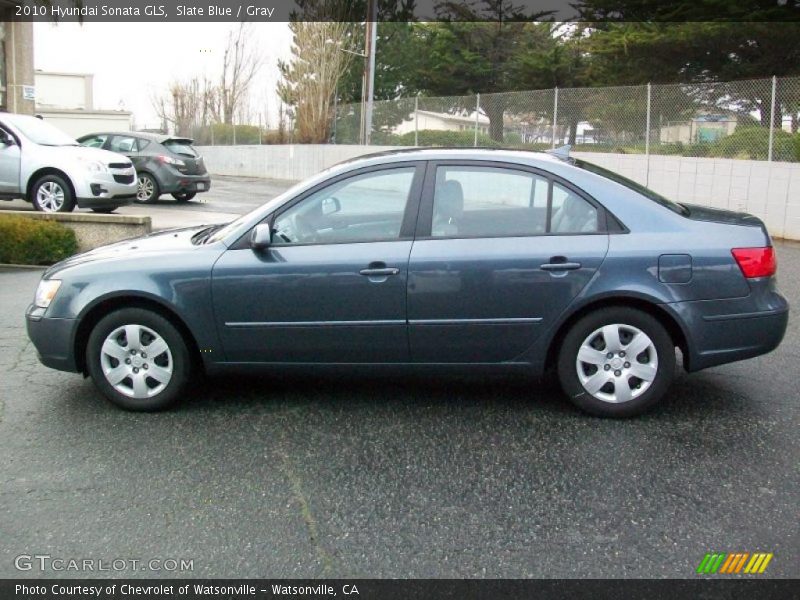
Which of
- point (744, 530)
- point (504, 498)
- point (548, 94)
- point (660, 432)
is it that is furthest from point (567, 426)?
point (548, 94)

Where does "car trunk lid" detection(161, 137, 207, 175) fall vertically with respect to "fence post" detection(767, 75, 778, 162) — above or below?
below

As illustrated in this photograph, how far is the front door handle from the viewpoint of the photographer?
4.64m

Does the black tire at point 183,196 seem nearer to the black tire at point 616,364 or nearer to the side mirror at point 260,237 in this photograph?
the side mirror at point 260,237

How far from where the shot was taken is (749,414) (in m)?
4.87

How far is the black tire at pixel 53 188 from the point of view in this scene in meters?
12.6

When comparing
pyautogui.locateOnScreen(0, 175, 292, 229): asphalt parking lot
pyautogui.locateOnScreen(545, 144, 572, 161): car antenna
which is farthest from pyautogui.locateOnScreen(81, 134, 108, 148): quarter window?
pyautogui.locateOnScreen(545, 144, 572, 161): car antenna

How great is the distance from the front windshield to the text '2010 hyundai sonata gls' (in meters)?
8.97

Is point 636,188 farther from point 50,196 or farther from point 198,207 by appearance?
point 198,207

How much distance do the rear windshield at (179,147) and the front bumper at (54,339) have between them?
13735 millimetres

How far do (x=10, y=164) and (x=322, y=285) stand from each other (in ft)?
32.2

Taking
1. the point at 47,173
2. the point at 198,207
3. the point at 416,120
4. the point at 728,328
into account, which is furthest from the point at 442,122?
the point at 728,328

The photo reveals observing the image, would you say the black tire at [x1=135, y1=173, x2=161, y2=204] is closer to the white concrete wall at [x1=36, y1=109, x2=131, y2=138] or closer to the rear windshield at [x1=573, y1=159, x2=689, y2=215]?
the rear windshield at [x1=573, y1=159, x2=689, y2=215]

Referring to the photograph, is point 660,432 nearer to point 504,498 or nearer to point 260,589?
point 504,498

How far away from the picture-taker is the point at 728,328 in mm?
4641
